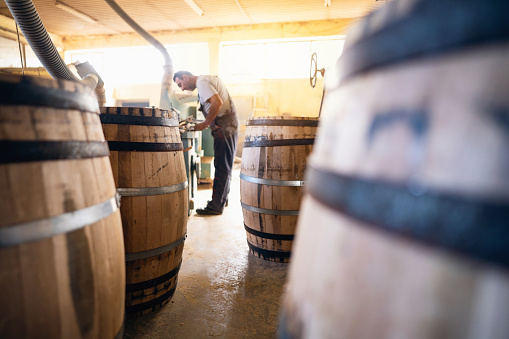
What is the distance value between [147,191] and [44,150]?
0.91m

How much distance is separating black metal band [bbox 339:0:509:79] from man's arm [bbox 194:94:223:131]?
345 cm

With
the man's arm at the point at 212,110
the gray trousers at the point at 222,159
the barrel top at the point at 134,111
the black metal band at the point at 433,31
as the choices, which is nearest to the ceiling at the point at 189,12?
the man's arm at the point at 212,110

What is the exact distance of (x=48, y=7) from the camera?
9.01 metres

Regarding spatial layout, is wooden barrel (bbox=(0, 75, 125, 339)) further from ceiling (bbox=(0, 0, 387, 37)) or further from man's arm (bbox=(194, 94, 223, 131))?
ceiling (bbox=(0, 0, 387, 37))

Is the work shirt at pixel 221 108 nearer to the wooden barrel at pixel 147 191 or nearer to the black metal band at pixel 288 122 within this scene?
the black metal band at pixel 288 122

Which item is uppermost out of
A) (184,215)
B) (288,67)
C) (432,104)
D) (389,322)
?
(288,67)

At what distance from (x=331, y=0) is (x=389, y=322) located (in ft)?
31.0

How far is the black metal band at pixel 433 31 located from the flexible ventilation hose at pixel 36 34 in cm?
248

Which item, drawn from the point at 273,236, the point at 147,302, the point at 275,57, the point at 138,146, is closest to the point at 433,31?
the point at 138,146

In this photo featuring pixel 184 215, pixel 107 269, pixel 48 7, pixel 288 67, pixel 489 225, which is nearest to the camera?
pixel 489 225

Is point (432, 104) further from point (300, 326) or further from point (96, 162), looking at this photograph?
point (96, 162)

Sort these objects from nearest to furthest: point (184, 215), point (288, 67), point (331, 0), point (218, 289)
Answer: point (184, 215) → point (218, 289) → point (331, 0) → point (288, 67)

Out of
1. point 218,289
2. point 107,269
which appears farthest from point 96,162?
point 218,289

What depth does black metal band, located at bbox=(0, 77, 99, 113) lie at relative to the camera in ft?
2.53
